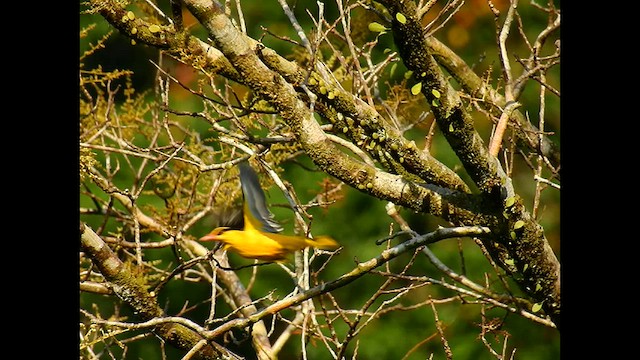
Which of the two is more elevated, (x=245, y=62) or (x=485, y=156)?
(x=245, y=62)

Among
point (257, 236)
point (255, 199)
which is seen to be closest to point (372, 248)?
point (257, 236)

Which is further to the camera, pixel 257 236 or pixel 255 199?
pixel 257 236

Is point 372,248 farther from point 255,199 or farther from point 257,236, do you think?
point 255,199

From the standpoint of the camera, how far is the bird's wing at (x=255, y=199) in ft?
8.25

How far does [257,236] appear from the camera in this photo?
105 inches

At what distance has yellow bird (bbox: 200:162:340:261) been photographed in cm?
254

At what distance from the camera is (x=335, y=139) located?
239cm

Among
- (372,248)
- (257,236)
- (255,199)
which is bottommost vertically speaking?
(372,248)

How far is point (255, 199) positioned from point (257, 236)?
0.16m
